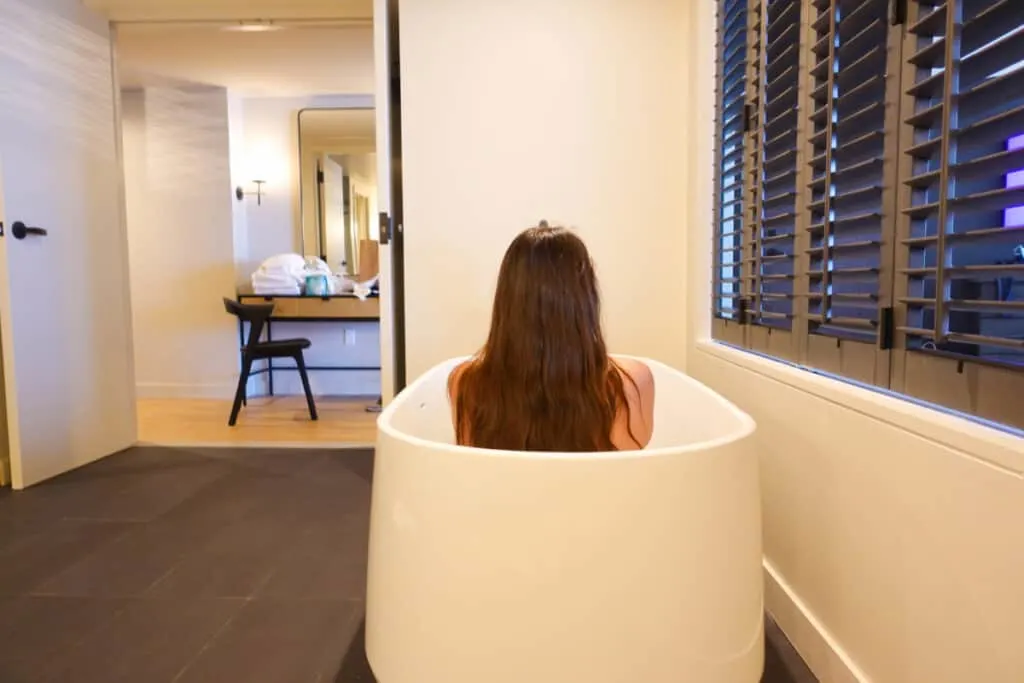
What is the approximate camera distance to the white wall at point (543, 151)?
2.37 m

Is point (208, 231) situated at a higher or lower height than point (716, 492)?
higher

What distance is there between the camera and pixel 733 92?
6.77 feet

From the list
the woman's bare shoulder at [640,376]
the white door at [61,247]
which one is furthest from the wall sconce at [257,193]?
the woman's bare shoulder at [640,376]

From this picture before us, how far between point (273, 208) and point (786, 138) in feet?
13.3

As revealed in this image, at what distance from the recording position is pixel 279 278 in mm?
4270

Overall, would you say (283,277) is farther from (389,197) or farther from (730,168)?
(730,168)

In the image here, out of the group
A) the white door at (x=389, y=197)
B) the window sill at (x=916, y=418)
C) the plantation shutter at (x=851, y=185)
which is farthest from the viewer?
the white door at (x=389, y=197)

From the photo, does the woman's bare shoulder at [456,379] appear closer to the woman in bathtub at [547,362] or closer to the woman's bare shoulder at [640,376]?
the woman in bathtub at [547,362]

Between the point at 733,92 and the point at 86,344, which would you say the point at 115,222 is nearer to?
the point at 86,344

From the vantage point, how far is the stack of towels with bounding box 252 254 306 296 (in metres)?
4.27

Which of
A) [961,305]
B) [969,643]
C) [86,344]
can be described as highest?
[961,305]

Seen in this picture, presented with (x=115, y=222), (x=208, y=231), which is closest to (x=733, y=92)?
(x=115, y=222)

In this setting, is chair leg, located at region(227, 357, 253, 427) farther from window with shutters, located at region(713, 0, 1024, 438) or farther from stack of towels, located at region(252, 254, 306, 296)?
window with shutters, located at region(713, 0, 1024, 438)

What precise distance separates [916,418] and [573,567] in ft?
1.94
